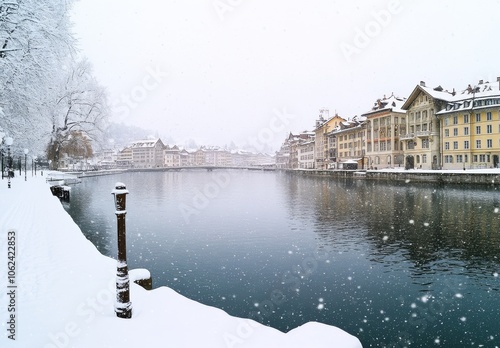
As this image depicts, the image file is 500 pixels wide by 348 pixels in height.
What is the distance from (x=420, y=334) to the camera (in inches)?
311

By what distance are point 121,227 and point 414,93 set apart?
6885 centimetres

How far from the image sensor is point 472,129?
5412cm

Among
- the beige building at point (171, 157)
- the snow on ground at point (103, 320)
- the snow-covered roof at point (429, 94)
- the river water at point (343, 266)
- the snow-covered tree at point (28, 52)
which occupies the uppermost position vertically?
the snow-covered roof at point (429, 94)

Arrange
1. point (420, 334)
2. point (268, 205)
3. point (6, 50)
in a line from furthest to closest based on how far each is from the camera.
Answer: point (268, 205), point (6, 50), point (420, 334)

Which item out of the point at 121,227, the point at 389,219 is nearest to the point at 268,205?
the point at 389,219

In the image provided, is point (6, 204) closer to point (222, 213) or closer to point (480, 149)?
point (222, 213)

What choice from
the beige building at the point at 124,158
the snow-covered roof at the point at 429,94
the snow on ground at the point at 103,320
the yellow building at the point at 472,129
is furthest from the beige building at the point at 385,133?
the beige building at the point at 124,158

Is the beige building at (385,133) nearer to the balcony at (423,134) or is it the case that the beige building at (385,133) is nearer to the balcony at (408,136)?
the balcony at (408,136)

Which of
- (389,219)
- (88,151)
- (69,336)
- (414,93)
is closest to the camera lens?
(69,336)

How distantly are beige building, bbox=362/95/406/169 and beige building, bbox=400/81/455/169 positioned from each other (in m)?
3.05

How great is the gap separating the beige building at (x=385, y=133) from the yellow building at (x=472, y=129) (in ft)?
35.7

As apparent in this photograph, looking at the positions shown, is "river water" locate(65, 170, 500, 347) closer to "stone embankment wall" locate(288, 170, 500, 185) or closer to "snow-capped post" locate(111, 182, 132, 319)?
"snow-capped post" locate(111, 182, 132, 319)

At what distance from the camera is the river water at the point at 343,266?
28.0 feet

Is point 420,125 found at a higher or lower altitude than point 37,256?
higher
